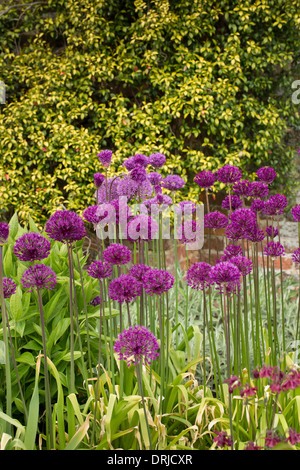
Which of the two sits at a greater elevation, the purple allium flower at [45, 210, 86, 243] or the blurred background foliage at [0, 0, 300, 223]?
the blurred background foliage at [0, 0, 300, 223]

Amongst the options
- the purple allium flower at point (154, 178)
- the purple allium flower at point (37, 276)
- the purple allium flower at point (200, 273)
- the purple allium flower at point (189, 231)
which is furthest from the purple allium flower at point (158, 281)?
the purple allium flower at point (154, 178)

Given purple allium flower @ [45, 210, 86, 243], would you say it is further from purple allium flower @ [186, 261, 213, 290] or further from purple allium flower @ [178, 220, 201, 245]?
Result: purple allium flower @ [178, 220, 201, 245]

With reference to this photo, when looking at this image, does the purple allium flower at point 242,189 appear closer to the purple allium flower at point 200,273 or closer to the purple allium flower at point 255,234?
the purple allium flower at point 255,234

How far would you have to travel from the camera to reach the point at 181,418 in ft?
5.27

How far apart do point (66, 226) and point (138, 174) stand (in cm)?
54

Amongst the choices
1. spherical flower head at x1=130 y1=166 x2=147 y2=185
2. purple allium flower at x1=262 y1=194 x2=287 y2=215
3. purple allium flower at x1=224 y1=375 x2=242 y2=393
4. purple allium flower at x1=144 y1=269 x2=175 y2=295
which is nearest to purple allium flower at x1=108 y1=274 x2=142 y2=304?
purple allium flower at x1=144 y1=269 x2=175 y2=295

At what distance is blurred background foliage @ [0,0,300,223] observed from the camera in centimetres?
559

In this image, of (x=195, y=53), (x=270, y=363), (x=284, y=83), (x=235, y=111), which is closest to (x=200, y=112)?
(x=235, y=111)

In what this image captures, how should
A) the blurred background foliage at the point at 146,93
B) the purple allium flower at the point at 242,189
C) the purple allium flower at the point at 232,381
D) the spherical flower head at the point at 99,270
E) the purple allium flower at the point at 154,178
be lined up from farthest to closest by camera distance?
the blurred background foliage at the point at 146,93 → the purple allium flower at the point at 154,178 → the purple allium flower at the point at 242,189 → the spherical flower head at the point at 99,270 → the purple allium flower at the point at 232,381

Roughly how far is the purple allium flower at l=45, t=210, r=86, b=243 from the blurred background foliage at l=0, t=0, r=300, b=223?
4.27 m

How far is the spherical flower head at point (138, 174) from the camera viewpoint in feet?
5.80

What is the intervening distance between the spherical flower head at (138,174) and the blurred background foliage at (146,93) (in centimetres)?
376

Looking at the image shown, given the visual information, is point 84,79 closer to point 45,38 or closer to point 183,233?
point 45,38

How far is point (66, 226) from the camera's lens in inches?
51.3
